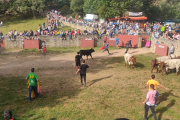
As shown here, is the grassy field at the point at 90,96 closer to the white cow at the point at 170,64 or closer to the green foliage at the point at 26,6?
the white cow at the point at 170,64

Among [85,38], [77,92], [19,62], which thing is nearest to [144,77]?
[77,92]

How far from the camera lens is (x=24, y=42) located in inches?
1088

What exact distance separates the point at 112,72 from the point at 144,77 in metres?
2.79

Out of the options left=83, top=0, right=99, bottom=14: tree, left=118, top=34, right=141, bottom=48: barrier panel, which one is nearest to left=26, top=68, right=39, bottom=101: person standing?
left=118, top=34, right=141, bottom=48: barrier panel

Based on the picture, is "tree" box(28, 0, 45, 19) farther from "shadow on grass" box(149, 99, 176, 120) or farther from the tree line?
"shadow on grass" box(149, 99, 176, 120)

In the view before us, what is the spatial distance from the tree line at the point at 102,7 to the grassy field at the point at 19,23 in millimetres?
1869

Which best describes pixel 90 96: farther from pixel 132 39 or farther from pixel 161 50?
pixel 132 39

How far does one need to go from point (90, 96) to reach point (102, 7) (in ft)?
107

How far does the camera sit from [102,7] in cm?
4088

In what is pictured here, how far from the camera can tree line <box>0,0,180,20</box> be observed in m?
40.8

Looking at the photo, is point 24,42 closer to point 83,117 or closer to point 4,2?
point 83,117

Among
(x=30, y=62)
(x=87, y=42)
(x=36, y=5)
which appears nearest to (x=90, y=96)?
(x=30, y=62)

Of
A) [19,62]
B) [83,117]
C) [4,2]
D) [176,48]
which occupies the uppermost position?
[4,2]

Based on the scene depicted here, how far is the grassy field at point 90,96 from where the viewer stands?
9227 mm
